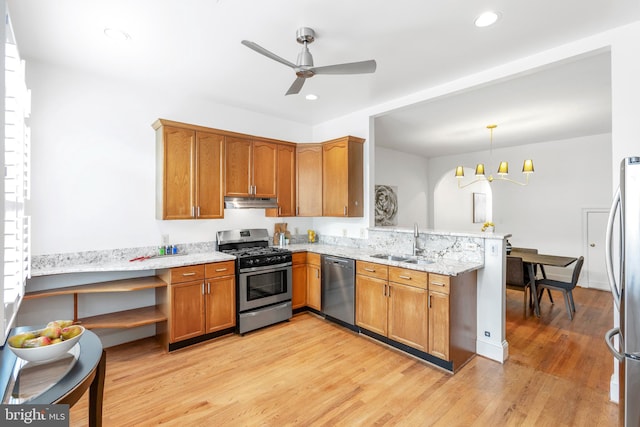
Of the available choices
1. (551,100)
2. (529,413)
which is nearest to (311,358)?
(529,413)

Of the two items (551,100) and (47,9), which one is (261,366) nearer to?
(47,9)

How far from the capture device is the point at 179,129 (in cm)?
344

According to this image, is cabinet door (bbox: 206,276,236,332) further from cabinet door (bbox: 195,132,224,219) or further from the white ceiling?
the white ceiling

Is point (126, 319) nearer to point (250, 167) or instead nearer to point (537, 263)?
point (250, 167)

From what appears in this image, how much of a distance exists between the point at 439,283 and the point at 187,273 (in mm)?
2471

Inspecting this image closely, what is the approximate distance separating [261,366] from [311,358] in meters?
0.49

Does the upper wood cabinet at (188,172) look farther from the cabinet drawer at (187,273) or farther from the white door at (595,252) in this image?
the white door at (595,252)

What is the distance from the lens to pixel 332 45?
2604 mm

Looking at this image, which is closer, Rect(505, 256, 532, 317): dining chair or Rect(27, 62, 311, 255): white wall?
Rect(27, 62, 311, 255): white wall

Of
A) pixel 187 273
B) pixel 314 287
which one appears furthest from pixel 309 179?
pixel 187 273

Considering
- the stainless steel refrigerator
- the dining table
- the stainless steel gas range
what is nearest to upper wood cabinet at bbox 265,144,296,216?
the stainless steel gas range

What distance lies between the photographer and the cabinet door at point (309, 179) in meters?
4.43

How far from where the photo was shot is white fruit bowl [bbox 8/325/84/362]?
121 cm

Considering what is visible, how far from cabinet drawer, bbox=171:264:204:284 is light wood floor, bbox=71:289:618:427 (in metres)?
0.74
